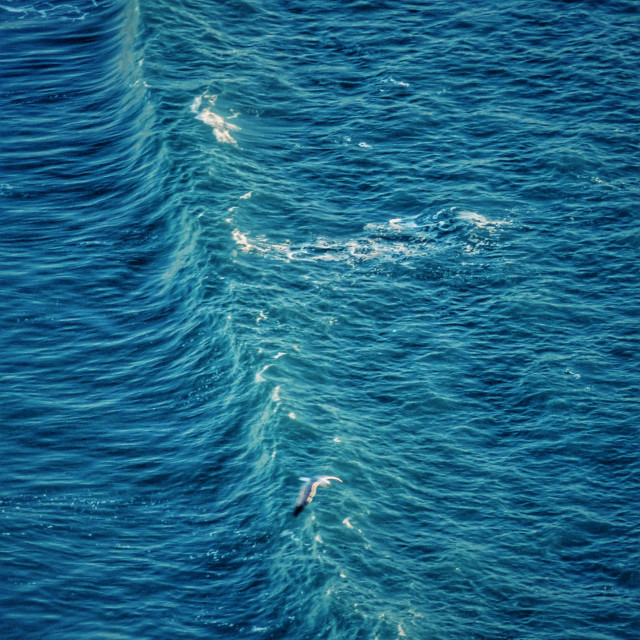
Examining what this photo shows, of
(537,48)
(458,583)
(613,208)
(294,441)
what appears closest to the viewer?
(458,583)

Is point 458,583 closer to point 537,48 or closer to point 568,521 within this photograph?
point 568,521

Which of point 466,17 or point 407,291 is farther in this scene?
point 466,17

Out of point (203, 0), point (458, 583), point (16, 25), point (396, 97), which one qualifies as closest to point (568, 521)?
point (458, 583)

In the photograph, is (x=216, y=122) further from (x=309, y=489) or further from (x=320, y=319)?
→ (x=309, y=489)

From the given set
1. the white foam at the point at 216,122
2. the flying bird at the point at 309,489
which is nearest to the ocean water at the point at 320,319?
the white foam at the point at 216,122

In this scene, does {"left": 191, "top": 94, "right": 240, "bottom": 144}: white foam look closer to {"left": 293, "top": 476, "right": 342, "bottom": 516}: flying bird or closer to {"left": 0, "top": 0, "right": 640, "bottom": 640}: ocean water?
{"left": 0, "top": 0, "right": 640, "bottom": 640}: ocean water

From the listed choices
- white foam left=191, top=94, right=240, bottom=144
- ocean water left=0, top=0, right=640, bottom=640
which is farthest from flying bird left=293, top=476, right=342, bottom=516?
white foam left=191, top=94, right=240, bottom=144
